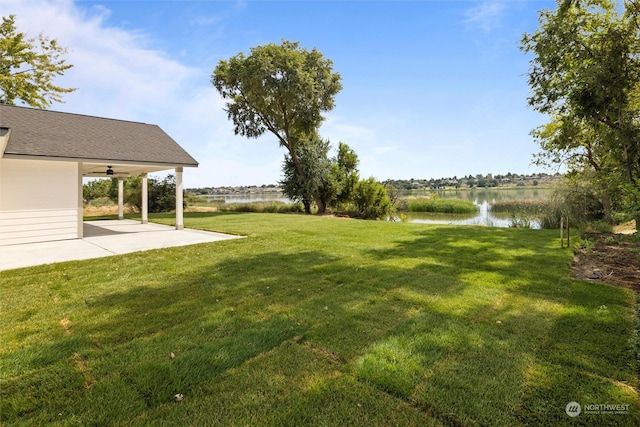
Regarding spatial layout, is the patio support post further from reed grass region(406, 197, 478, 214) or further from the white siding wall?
reed grass region(406, 197, 478, 214)

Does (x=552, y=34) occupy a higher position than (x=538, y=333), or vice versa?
(x=552, y=34)

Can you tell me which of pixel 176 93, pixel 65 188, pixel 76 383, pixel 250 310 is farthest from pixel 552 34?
pixel 65 188

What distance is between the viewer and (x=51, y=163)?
29.8 feet

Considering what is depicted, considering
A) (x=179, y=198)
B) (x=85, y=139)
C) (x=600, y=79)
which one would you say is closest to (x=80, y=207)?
(x=85, y=139)

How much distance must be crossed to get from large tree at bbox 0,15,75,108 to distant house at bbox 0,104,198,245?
12.9m

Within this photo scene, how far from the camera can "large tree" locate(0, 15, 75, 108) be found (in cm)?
1880

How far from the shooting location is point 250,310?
3742mm

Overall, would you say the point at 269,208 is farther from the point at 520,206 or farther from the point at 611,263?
the point at 611,263

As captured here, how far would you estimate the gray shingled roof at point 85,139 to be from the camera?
9.01 m

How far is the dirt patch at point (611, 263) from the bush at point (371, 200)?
14293 mm

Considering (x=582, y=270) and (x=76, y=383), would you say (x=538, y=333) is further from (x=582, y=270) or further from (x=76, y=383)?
(x=76, y=383)

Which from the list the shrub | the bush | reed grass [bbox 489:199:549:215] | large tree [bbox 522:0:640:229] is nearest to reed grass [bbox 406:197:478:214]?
reed grass [bbox 489:199:549:215]

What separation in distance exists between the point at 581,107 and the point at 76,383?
8.48m

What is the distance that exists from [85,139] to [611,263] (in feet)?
48.7
